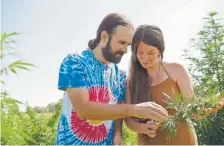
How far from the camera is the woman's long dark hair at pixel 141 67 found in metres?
2.12

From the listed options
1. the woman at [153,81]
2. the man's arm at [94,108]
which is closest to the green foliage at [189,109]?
the man's arm at [94,108]

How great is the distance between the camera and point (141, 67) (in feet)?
7.32

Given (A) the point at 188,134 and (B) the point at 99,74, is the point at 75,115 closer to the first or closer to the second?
(B) the point at 99,74

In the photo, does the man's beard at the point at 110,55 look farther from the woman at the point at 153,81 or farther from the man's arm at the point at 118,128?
the man's arm at the point at 118,128

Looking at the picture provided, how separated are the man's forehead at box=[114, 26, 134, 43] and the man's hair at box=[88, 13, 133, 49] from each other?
0.02m

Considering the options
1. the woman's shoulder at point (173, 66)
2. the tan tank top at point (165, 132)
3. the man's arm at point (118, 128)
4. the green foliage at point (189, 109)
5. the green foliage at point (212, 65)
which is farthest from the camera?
the green foliage at point (212, 65)

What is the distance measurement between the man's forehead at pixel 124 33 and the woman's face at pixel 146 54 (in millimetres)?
74

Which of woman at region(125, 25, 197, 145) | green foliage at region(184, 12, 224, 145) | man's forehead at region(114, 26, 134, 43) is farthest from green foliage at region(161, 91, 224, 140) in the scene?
green foliage at region(184, 12, 224, 145)

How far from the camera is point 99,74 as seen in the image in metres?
1.94

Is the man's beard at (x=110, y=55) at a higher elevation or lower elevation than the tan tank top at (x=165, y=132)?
higher

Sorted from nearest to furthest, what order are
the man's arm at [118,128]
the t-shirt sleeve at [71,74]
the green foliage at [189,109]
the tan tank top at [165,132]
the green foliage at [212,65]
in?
the green foliage at [189,109] < the t-shirt sleeve at [71,74] < the man's arm at [118,128] < the tan tank top at [165,132] < the green foliage at [212,65]

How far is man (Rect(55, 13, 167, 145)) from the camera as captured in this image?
5.80 ft

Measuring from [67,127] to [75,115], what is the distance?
7 centimetres

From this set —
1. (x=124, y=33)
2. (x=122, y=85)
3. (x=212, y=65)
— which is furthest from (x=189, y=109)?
(x=212, y=65)
